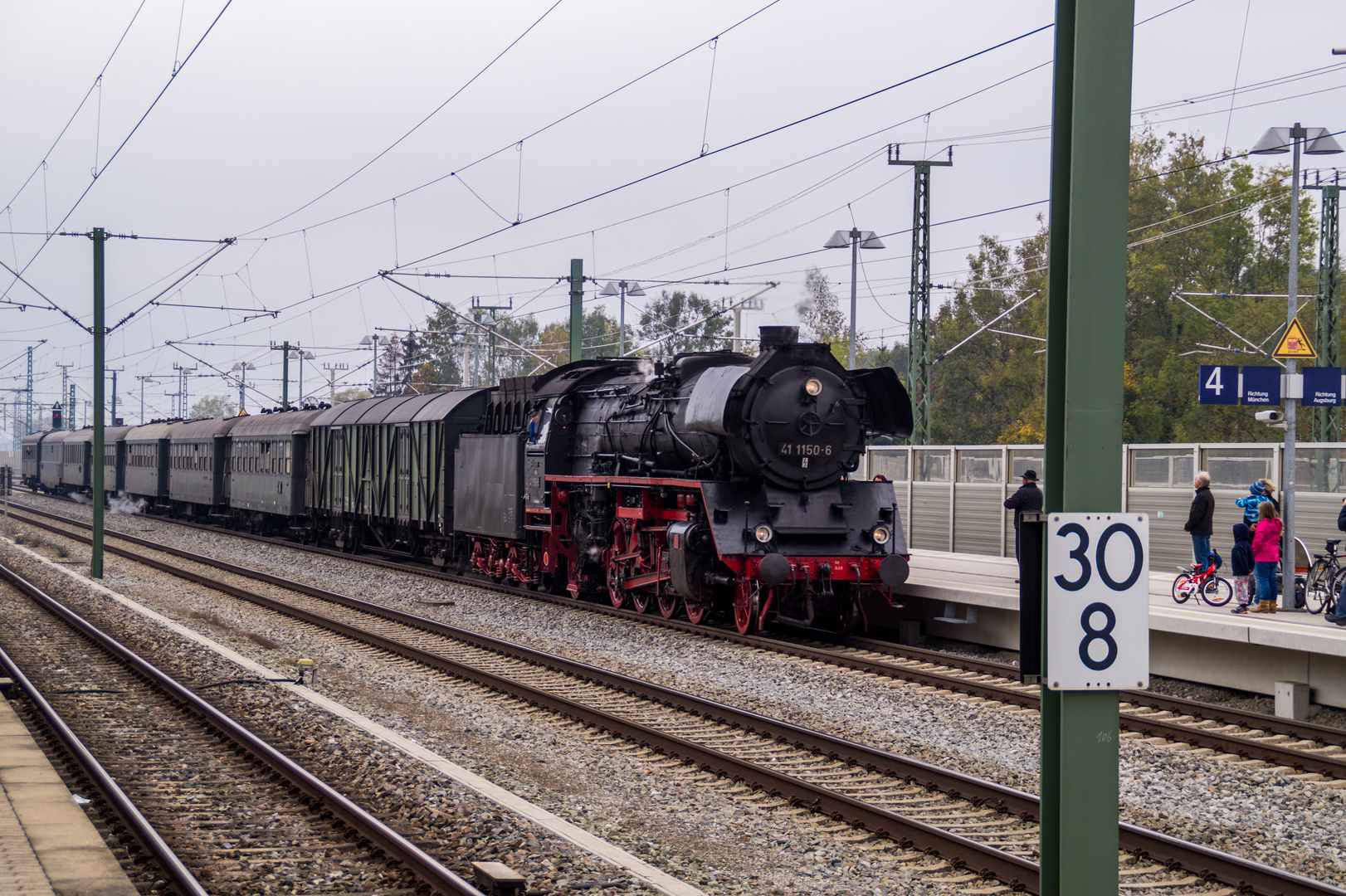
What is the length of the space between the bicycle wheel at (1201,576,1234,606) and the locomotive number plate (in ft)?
15.1

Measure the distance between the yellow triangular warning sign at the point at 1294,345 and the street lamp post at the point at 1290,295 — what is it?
83mm

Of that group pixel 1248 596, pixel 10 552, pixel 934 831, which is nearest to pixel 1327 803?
pixel 934 831

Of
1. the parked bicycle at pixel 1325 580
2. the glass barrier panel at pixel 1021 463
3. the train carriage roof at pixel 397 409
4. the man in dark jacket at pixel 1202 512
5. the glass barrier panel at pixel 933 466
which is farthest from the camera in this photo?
the train carriage roof at pixel 397 409

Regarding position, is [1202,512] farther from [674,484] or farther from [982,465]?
[982,465]

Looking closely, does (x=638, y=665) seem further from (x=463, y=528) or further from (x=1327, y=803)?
(x=463, y=528)

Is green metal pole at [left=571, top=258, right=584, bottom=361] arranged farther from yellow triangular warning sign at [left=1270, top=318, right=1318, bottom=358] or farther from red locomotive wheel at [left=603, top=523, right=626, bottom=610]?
yellow triangular warning sign at [left=1270, top=318, right=1318, bottom=358]

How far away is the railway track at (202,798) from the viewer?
21.7 ft

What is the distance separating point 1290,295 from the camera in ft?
59.3

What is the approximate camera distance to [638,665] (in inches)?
531

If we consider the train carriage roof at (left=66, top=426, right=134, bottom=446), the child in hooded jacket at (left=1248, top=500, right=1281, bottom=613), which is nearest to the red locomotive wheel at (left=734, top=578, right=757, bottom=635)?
the child in hooded jacket at (left=1248, top=500, right=1281, bottom=613)

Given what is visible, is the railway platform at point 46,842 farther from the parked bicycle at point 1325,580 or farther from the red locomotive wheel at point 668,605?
the parked bicycle at point 1325,580

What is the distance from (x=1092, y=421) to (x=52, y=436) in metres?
68.6

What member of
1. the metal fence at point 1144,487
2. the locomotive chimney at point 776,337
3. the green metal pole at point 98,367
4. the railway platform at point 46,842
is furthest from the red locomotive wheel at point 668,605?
the green metal pole at point 98,367

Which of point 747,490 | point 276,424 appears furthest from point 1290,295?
point 276,424
